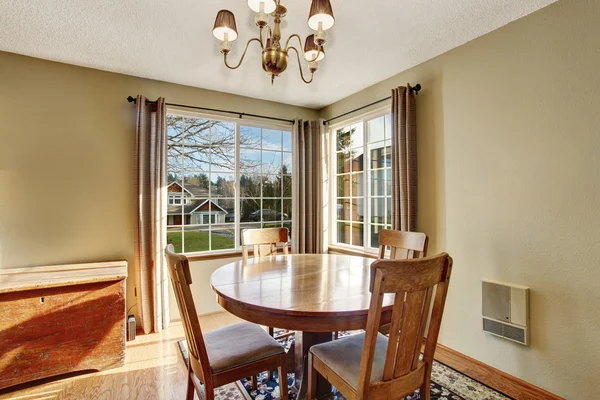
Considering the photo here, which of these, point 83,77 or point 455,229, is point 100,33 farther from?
point 455,229

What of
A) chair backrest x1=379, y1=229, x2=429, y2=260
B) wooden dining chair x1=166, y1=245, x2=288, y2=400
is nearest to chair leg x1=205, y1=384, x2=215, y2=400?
→ wooden dining chair x1=166, y1=245, x2=288, y2=400

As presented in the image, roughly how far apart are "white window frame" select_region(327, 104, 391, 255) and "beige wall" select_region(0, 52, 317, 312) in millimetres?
2051

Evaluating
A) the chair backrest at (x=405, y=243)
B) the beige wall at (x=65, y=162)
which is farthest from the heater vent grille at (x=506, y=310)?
the beige wall at (x=65, y=162)

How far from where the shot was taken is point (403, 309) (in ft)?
4.02

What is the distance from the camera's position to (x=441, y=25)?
87.0 inches

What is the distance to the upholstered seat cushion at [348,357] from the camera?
1.37m

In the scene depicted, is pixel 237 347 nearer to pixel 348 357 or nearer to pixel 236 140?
pixel 348 357

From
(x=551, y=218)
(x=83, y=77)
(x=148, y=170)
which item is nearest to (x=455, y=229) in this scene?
(x=551, y=218)

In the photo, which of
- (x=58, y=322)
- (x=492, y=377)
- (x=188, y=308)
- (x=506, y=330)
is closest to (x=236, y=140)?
(x=58, y=322)

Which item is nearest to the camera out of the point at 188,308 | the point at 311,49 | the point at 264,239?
the point at 188,308

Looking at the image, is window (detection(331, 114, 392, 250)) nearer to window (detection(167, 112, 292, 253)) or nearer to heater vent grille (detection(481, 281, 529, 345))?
window (detection(167, 112, 292, 253))

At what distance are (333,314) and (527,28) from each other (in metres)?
2.28

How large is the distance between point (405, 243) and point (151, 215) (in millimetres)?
2320

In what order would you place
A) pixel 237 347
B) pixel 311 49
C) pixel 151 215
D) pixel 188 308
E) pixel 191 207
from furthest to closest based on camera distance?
pixel 191 207
pixel 151 215
pixel 311 49
pixel 237 347
pixel 188 308
